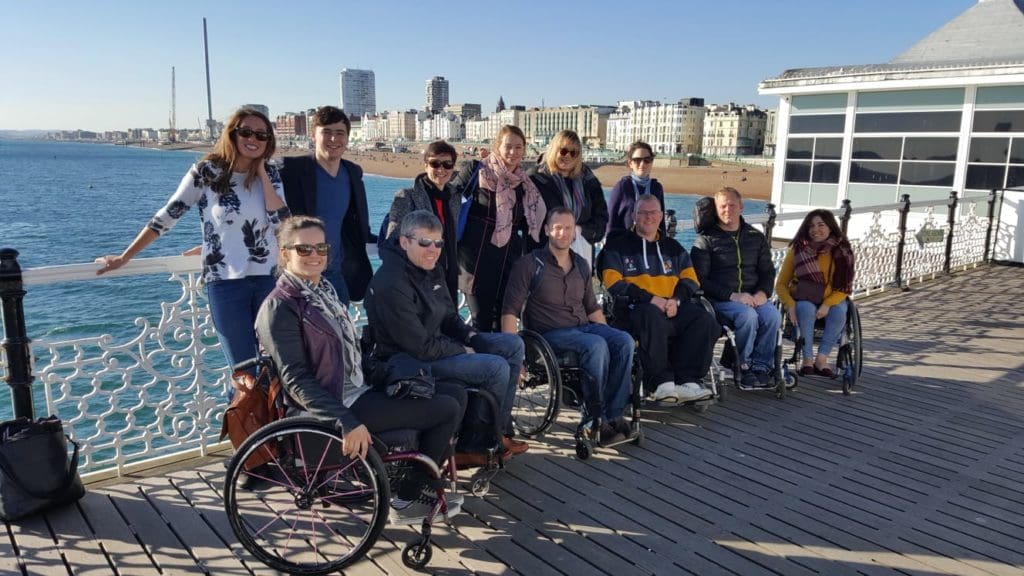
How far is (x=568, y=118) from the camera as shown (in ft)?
457

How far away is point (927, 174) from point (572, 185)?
12.1 m

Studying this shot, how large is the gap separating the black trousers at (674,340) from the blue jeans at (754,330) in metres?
0.34

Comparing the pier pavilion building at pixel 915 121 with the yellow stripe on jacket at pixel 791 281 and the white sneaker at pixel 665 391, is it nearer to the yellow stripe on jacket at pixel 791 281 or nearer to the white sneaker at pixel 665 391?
the yellow stripe on jacket at pixel 791 281

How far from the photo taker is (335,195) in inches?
128

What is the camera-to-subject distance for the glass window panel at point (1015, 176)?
11859mm

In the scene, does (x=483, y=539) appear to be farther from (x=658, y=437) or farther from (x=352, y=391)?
(x=658, y=437)

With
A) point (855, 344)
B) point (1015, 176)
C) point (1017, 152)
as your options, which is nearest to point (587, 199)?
point (855, 344)

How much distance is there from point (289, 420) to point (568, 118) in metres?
142

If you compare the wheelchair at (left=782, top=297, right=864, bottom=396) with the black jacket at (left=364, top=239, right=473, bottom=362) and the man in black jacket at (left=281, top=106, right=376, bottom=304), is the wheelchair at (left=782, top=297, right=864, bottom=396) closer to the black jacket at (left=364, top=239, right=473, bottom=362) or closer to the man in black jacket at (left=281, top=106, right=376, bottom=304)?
the black jacket at (left=364, top=239, right=473, bottom=362)

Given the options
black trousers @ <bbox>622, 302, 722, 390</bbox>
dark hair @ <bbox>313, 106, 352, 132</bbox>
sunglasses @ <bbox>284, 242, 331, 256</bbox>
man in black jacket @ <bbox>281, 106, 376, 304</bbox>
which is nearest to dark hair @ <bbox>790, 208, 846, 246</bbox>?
black trousers @ <bbox>622, 302, 722, 390</bbox>

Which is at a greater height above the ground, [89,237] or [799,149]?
[799,149]

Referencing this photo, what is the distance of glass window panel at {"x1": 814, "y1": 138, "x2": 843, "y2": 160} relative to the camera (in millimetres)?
14719

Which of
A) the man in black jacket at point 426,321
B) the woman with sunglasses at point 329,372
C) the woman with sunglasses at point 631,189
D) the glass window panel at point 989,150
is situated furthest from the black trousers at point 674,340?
the glass window panel at point 989,150

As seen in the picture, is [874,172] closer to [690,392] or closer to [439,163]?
[690,392]
